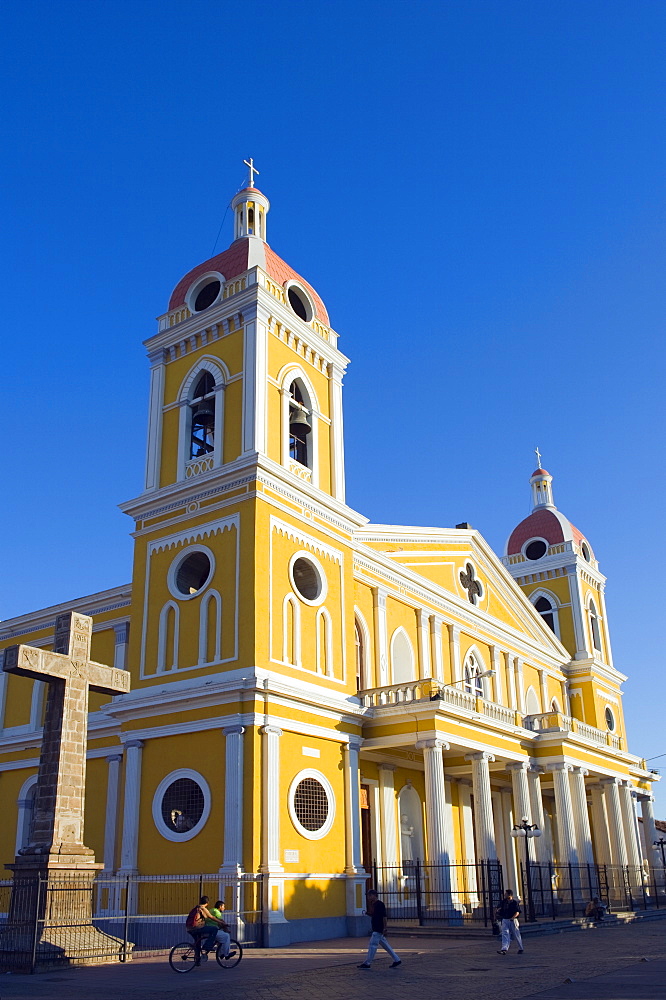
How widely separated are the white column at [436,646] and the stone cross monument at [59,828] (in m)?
16.7

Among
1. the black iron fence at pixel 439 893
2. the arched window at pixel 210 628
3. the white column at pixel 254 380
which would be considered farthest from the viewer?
the white column at pixel 254 380

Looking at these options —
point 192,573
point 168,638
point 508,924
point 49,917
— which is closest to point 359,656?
point 192,573

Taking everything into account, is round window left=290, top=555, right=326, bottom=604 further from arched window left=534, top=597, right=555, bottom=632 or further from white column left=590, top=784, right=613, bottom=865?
arched window left=534, top=597, right=555, bottom=632

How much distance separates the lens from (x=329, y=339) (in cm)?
2934

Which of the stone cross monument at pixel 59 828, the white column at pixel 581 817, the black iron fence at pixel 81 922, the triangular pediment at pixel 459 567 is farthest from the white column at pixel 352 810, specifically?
the white column at pixel 581 817

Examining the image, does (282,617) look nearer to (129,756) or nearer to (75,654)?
(129,756)

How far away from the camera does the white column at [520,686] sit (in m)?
36.4

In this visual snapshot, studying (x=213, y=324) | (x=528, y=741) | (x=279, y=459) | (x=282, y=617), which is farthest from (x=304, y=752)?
(x=213, y=324)

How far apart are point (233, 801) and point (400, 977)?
792 centimetres

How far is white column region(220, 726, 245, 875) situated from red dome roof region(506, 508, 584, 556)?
26.9 m

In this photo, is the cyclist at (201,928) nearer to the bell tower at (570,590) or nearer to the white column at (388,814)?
the white column at (388,814)

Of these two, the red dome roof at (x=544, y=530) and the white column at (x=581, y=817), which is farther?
the red dome roof at (x=544, y=530)

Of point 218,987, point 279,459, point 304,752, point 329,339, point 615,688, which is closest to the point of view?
point 218,987

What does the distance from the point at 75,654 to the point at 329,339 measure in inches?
626
